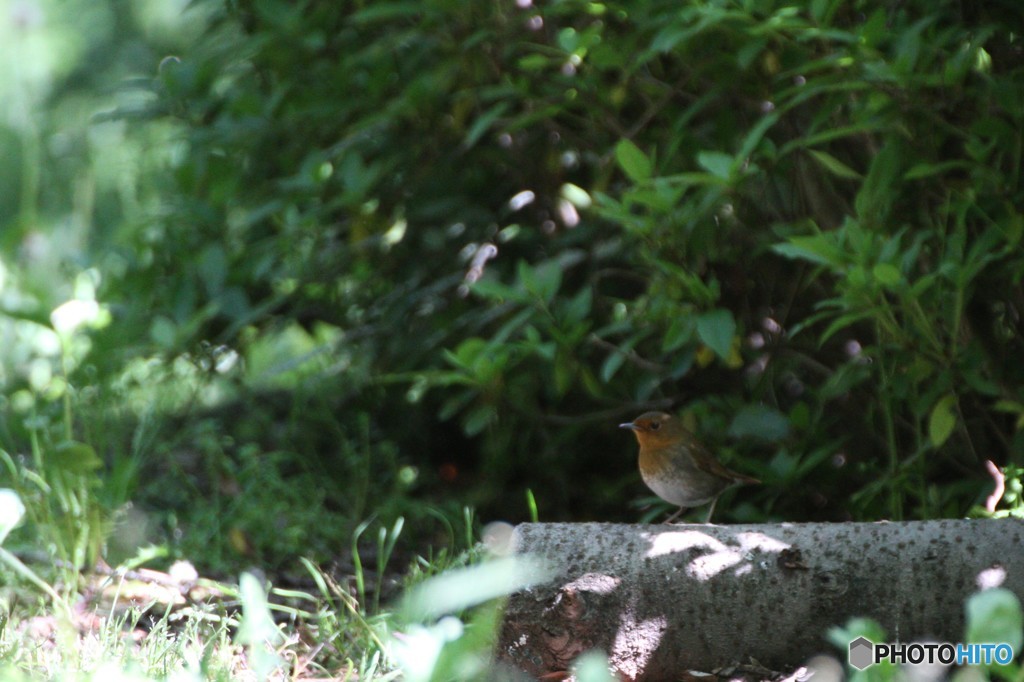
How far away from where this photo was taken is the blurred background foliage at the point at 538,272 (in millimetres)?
2619

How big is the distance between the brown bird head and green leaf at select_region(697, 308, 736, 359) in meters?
0.45

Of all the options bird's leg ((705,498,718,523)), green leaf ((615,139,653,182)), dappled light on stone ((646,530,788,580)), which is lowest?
bird's leg ((705,498,718,523))

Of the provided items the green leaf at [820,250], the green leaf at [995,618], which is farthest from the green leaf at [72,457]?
the green leaf at [995,618]

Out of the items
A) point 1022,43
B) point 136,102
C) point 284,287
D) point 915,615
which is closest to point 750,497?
point 915,615

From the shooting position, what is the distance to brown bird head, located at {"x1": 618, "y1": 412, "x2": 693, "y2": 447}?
124 inches

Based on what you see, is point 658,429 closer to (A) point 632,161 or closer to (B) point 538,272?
(B) point 538,272

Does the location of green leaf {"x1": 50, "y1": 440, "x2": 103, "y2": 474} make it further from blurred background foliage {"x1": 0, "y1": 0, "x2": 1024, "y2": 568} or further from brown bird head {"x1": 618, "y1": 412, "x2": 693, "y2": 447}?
brown bird head {"x1": 618, "y1": 412, "x2": 693, "y2": 447}

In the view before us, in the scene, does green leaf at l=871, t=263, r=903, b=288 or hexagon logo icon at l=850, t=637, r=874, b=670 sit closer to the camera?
hexagon logo icon at l=850, t=637, r=874, b=670

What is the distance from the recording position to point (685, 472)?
9.92ft

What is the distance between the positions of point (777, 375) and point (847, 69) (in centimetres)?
103

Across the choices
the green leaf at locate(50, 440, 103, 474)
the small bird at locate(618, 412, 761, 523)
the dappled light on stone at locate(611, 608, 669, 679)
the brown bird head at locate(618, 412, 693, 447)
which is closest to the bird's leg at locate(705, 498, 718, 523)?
the small bird at locate(618, 412, 761, 523)

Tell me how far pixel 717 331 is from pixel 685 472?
18.8 inches

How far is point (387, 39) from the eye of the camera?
3473 mm

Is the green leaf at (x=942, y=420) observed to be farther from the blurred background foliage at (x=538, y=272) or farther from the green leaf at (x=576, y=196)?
the green leaf at (x=576, y=196)
